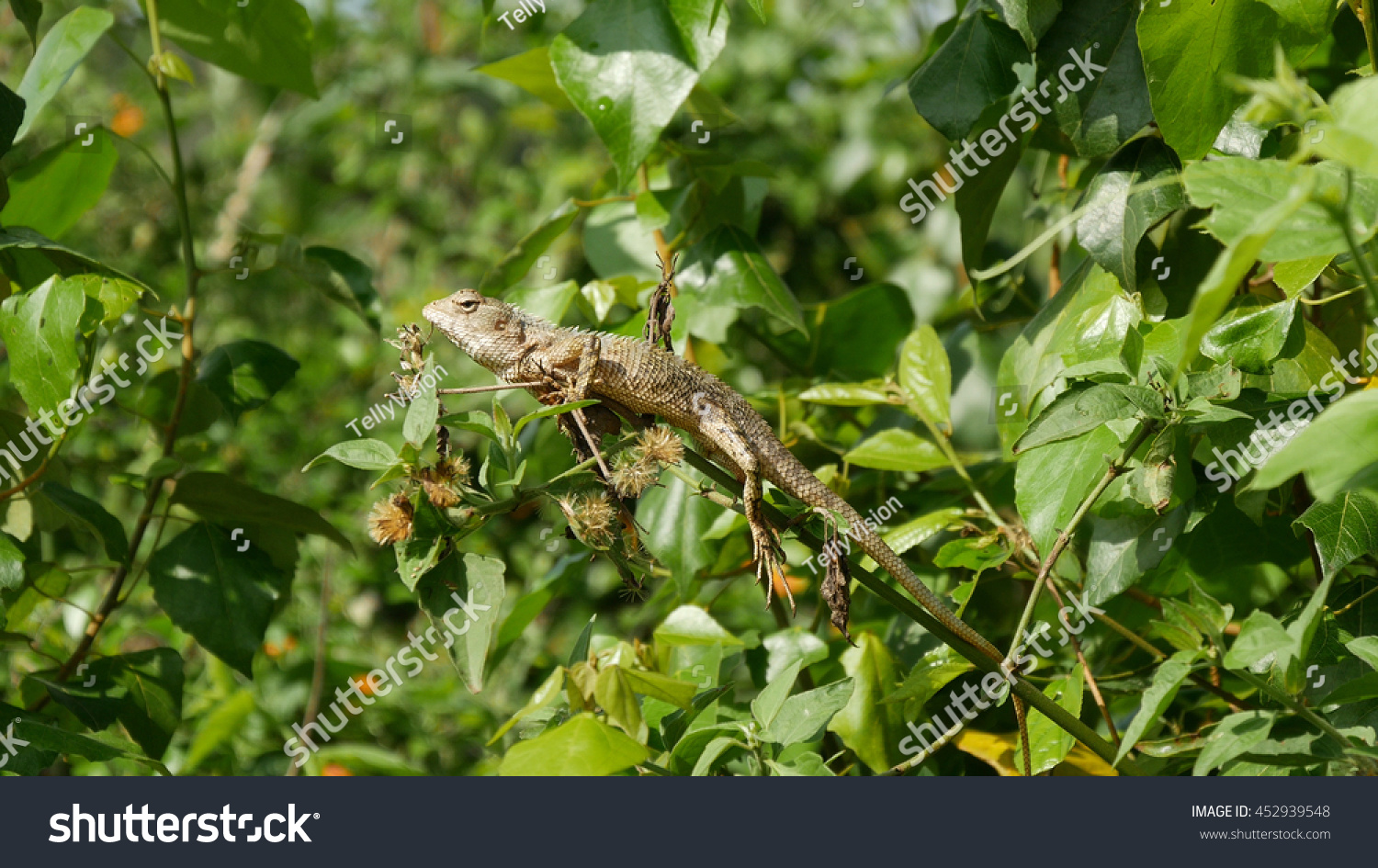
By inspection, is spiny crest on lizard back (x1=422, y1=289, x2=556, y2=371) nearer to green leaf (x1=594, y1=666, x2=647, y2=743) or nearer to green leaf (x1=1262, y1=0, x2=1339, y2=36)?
green leaf (x1=594, y1=666, x2=647, y2=743)

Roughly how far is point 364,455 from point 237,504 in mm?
538

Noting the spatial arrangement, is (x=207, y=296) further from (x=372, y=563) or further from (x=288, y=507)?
(x=288, y=507)

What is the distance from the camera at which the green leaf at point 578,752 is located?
836mm

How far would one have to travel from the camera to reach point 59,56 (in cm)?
127

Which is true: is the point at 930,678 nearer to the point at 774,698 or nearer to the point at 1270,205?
the point at 774,698

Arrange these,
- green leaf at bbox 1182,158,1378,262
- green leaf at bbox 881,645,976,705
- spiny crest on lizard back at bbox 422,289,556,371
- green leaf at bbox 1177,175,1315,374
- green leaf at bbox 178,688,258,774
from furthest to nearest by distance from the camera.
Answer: green leaf at bbox 178,688,258,774 < spiny crest on lizard back at bbox 422,289,556,371 < green leaf at bbox 881,645,976,705 < green leaf at bbox 1182,158,1378,262 < green leaf at bbox 1177,175,1315,374

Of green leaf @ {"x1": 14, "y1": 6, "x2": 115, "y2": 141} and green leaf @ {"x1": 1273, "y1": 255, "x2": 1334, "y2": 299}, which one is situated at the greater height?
green leaf @ {"x1": 14, "y1": 6, "x2": 115, "y2": 141}

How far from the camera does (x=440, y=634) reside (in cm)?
101

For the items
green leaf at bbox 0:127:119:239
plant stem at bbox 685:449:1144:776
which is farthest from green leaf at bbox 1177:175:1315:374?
green leaf at bbox 0:127:119:239

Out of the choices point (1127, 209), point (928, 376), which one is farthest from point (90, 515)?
point (1127, 209)

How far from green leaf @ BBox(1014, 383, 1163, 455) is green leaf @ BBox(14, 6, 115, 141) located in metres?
1.17

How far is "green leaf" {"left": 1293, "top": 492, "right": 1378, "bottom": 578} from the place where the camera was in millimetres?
941

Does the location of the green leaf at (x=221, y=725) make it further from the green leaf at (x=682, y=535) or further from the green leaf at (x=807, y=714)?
the green leaf at (x=807, y=714)

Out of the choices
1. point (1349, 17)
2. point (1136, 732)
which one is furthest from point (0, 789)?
point (1349, 17)
